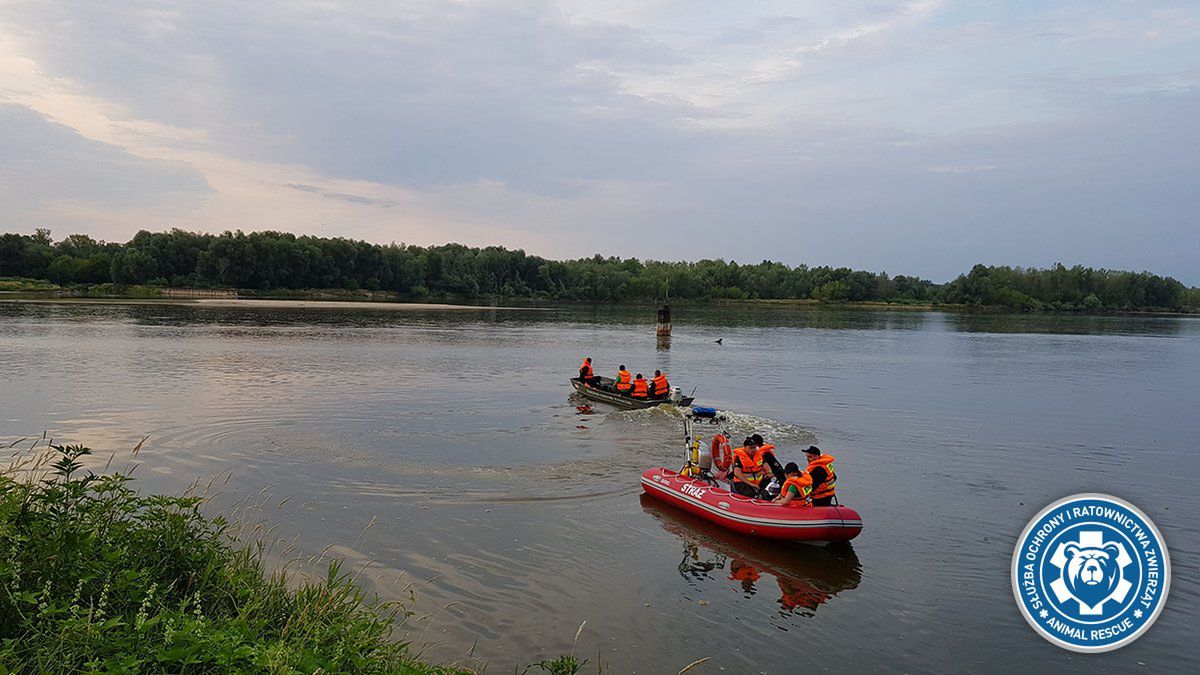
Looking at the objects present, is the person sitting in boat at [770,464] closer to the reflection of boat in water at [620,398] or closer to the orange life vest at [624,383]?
the reflection of boat in water at [620,398]

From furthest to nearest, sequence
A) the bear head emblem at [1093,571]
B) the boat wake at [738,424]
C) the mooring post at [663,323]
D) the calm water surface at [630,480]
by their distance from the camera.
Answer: the mooring post at [663,323], the boat wake at [738,424], the calm water surface at [630,480], the bear head emblem at [1093,571]

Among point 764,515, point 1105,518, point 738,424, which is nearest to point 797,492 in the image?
point 764,515

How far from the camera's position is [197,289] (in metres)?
112

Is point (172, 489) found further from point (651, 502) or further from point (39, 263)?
point (39, 263)

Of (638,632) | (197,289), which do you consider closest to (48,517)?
Answer: (638,632)

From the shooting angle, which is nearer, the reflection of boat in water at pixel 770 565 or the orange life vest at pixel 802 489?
the reflection of boat in water at pixel 770 565

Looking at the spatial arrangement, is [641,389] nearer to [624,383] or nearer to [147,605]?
[624,383]

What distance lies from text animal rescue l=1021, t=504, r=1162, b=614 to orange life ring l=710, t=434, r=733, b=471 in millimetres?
7704

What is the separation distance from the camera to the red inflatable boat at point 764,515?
12.2 metres

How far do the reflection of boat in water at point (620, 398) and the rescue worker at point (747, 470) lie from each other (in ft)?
35.6

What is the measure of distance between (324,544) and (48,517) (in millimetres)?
5225

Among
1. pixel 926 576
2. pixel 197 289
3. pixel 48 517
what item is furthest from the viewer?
pixel 197 289

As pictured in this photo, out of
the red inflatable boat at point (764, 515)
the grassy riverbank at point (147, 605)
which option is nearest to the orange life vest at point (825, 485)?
the red inflatable boat at point (764, 515)

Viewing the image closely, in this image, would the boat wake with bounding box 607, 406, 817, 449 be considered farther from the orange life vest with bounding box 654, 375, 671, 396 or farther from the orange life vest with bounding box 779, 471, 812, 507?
the orange life vest with bounding box 779, 471, 812, 507
